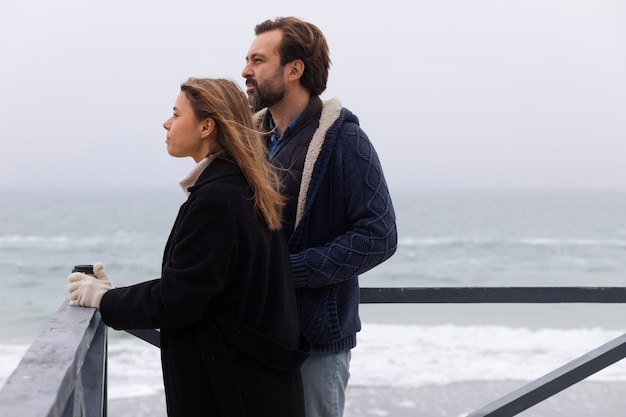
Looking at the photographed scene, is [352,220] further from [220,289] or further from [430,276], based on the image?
[430,276]

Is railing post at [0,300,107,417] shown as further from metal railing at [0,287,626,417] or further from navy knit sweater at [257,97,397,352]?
navy knit sweater at [257,97,397,352]

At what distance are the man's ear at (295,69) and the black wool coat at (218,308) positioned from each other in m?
0.48

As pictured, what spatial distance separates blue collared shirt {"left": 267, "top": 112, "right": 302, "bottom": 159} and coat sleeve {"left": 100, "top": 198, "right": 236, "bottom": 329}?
0.55 m

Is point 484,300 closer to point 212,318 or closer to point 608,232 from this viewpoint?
point 212,318

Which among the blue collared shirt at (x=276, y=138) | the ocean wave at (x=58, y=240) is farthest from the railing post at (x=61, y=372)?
the ocean wave at (x=58, y=240)

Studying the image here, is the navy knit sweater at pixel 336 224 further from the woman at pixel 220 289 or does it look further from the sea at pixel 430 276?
the sea at pixel 430 276

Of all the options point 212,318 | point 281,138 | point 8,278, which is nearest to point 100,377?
point 212,318

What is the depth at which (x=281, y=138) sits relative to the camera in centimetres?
209

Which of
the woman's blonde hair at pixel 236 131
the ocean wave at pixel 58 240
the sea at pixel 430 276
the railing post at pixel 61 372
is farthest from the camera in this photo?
the ocean wave at pixel 58 240

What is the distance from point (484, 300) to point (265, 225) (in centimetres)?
114

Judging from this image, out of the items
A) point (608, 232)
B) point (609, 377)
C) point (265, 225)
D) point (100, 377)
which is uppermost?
point (265, 225)

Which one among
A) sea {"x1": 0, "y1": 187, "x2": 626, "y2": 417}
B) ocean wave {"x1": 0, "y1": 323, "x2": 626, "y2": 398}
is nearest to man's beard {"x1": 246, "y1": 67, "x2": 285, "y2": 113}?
sea {"x1": 0, "y1": 187, "x2": 626, "y2": 417}

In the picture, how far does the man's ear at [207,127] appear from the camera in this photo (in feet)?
5.45

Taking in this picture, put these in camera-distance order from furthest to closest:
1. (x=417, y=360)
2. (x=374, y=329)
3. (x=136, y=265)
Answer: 1. (x=136, y=265)
2. (x=374, y=329)
3. (x=417, y=360)
